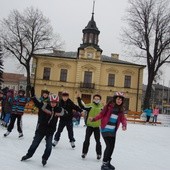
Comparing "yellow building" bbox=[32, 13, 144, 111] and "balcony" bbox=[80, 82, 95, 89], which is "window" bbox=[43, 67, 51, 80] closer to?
"yellow building" bbox=[32, 13, 144, 111]

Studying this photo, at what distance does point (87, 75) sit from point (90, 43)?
18.1 feet

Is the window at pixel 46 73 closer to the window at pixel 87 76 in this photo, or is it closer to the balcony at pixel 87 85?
the balcony at pixel 87 85

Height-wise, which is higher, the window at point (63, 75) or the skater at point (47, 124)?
the window at point (63, 75)

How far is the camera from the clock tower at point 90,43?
47312mm

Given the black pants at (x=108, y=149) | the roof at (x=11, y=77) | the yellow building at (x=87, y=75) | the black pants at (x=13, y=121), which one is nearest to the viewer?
the black pants at (x=108, y=149)

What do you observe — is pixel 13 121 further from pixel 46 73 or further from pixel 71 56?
pixel 71 56

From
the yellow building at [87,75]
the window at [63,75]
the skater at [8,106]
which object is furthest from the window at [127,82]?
the skater at [8,106]

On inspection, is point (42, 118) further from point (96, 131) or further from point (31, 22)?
point (31, 22)

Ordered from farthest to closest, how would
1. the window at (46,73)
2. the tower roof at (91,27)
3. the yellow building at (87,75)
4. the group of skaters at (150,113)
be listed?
the tower roof at (91,27) < the window at (46,73) < the yellow building at (87,75) < the group of skaters at (150,113)

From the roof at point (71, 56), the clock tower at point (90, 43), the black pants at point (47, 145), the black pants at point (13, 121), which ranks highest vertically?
the clock tower at point (90, 43)

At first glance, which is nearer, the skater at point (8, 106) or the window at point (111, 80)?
the skater at point (8, 106)

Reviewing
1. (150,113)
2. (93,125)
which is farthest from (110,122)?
(150,113)

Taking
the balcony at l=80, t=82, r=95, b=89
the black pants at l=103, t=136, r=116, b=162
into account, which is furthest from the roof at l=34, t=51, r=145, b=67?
the black pants at l=103, t=136, r=116, b=162

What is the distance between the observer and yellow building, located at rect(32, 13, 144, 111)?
4700cm
